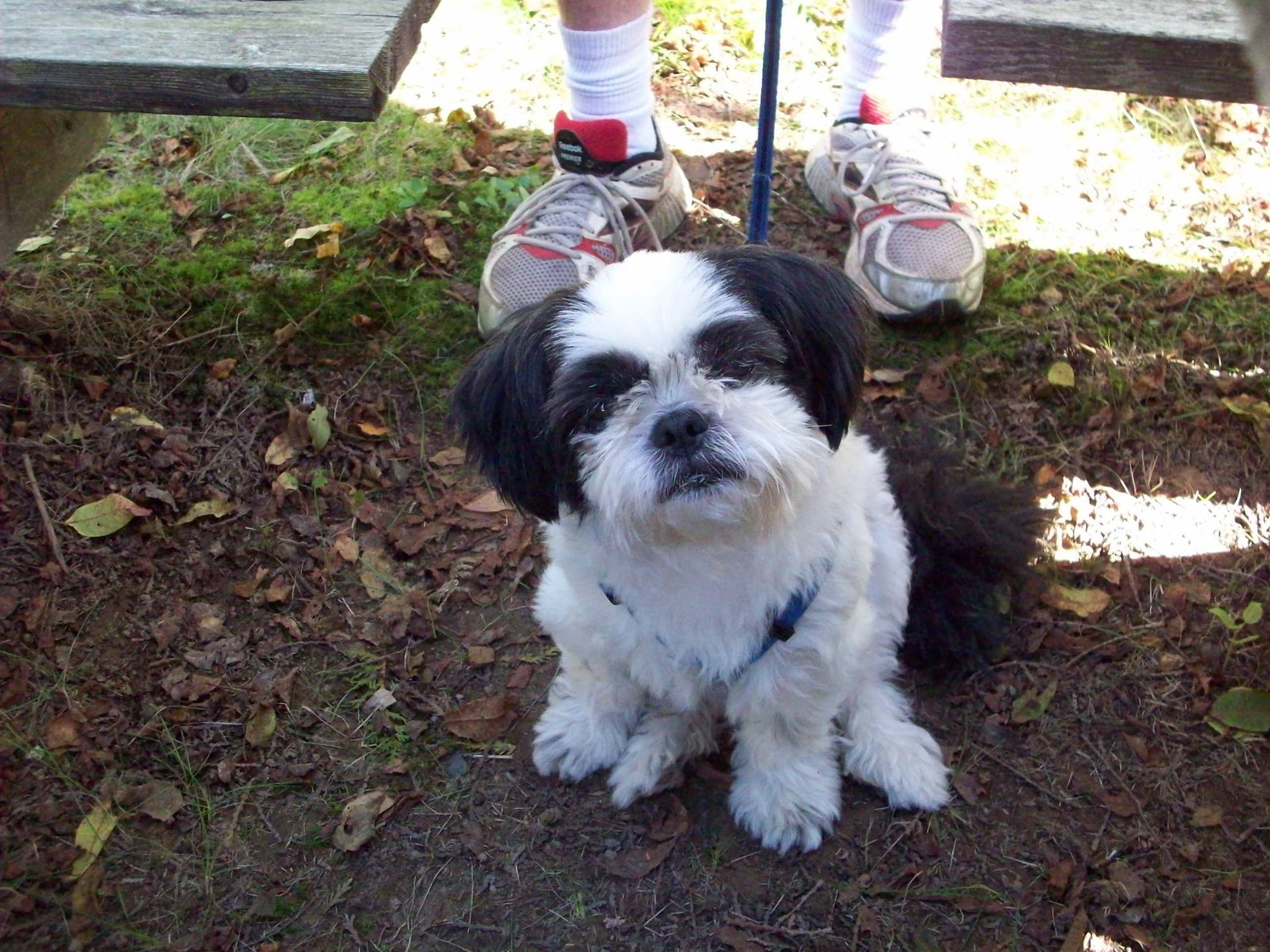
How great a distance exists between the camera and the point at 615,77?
10.0 ft

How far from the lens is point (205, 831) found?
2.21 metres

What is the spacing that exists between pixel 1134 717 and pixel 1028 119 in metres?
2.47

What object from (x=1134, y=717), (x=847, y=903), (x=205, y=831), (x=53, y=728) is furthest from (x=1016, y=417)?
(x=53, y=728)

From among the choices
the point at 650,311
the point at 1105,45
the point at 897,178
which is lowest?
the point at 897,178

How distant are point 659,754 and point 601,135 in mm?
1894

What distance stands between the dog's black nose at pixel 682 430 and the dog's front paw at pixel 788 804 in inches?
34.6

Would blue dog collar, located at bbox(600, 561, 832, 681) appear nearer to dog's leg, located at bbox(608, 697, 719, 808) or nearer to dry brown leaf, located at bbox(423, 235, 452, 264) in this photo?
dog's leg, located at bbox(608, 697, 719, 808)

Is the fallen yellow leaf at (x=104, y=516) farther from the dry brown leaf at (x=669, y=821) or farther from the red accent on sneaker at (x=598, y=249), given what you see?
the dry brown leaf at (x=669, y=821)

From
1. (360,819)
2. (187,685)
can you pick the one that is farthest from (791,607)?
(187,685)

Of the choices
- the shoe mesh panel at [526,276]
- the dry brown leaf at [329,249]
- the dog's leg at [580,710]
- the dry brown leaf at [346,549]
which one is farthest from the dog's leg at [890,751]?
the dry brown leaf at [329,249]

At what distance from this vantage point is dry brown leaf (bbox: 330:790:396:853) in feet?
7.17

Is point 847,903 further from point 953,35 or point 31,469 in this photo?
point 31,469

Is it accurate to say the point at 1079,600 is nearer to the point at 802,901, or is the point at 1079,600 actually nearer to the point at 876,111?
the point at 802,901

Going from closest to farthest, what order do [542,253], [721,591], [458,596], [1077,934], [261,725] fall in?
1. [721,591]
2. [1077,934]
3. [261,725]
4. [458,596]
5. [542,253]
